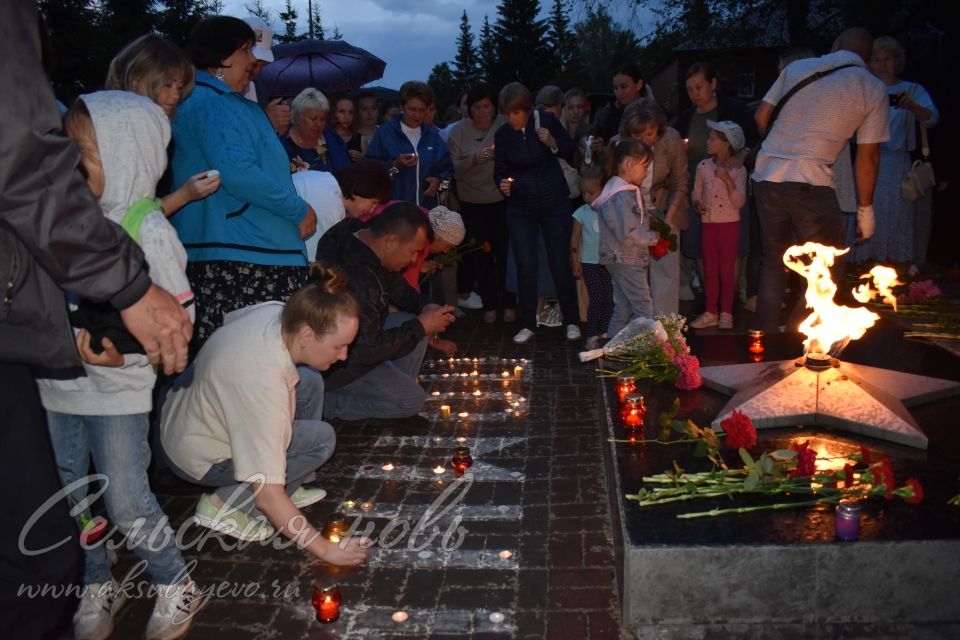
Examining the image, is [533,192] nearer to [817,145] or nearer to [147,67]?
[817,145]

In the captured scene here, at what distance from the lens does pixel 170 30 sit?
18141mm

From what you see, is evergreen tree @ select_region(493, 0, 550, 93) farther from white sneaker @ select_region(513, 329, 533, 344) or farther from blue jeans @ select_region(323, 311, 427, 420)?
blue jeans @ select_region(323, 311, 427, 420)

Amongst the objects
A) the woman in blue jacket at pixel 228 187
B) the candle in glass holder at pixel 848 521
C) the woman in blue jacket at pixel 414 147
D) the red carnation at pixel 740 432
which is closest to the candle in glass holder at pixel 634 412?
the red carnation at pixel 740 432

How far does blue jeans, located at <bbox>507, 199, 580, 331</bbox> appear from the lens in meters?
8.03

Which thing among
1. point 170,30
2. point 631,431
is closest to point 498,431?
point 631,431

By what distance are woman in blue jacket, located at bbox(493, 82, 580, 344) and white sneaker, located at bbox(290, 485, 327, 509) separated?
147 inches

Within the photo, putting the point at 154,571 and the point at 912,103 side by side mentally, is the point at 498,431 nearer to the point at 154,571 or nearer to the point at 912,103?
the point at 154,571

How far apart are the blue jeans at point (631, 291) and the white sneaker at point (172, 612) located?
4.49m

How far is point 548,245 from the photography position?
26.6ft

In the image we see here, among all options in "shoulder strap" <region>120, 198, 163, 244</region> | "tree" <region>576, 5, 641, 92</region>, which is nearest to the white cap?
"shoulder strap" <region>120, 198, 163, 244</region>

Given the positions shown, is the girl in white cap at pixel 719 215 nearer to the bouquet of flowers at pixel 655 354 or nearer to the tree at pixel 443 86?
the bouquet of flowers at pixel 655 354

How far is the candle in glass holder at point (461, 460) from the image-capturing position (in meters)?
4.83

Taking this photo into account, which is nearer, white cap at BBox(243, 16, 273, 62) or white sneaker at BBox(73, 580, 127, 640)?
white sneaker at BBox(73, 580, 127, 640)

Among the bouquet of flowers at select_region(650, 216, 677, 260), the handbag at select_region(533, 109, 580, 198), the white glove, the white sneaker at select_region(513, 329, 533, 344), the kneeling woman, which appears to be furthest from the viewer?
the handbag at select_region(533, 109, 580, 198)
